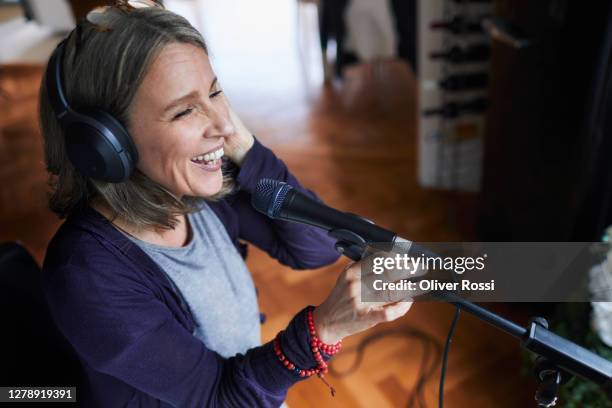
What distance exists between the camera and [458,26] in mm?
1851

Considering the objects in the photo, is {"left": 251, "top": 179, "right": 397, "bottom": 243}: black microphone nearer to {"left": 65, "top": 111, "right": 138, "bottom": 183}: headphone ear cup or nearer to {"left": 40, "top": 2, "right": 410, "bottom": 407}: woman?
{"left": 40, "top": 2, "right": 410, "bottom": 407}: woman

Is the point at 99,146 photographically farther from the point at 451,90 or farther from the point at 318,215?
the point at 451,90

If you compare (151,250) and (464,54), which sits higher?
(151,250)

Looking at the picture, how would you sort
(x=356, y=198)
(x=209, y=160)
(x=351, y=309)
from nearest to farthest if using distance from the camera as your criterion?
(x=351, y=309), (x=209, y=160), (x=356, y=198)

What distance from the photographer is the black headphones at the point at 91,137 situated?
67 cm

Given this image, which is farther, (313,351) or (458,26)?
(458,26)

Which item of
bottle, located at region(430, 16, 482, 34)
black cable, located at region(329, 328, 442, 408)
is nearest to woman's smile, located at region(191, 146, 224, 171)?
black cable, located at region(329, 328, 442, 408)

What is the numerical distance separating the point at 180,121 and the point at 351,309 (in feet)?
1.09

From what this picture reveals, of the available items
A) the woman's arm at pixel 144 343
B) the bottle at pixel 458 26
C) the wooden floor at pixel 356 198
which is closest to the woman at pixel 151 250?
the woman's arm at pixel 144 343

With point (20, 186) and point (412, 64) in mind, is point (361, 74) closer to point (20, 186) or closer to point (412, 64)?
point (412, 64)

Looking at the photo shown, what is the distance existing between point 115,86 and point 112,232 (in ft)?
0.67

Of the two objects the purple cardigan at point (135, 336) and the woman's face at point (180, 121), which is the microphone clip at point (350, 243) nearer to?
the purple cardigan at point (135, 336)

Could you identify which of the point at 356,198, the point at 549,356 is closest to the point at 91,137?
the point at 549,356

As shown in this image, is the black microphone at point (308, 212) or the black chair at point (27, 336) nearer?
the black microphone at point (308, 212)
